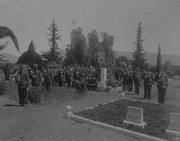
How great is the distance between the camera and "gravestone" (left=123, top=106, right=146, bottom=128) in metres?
Result: 8.76

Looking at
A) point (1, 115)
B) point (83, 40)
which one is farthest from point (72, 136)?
point (83, 40)

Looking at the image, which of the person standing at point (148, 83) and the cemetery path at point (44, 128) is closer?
the cemetery path at point (44, 128)

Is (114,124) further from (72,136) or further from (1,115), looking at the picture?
(1,115)

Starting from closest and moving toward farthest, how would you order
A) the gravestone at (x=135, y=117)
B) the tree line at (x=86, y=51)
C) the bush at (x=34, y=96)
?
1. the gravestone at (x=135, y=117)
2. the bush at (x=34, y=96)
3. the tree line at (x=86, y=51)

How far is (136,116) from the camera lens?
29.0 ft

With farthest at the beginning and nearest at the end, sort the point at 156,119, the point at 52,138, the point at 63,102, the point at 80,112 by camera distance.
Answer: the point at 63,102
the point at 80,112
the point at 156,119
the point at 52,138

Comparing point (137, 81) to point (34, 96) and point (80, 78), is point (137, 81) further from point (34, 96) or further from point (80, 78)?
point (34, 96)

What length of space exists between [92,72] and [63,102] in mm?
6936

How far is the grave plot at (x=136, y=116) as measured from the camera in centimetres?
853

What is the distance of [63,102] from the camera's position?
13742mm

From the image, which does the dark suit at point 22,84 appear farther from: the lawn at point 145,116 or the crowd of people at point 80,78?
the lawn at point 145,116

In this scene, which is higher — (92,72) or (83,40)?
(83,40)

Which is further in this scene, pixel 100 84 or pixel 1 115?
pixel 100 84

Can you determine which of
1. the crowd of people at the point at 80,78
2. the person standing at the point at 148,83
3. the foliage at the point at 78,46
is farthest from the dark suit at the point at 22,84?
the foliage at the point at 78,46
